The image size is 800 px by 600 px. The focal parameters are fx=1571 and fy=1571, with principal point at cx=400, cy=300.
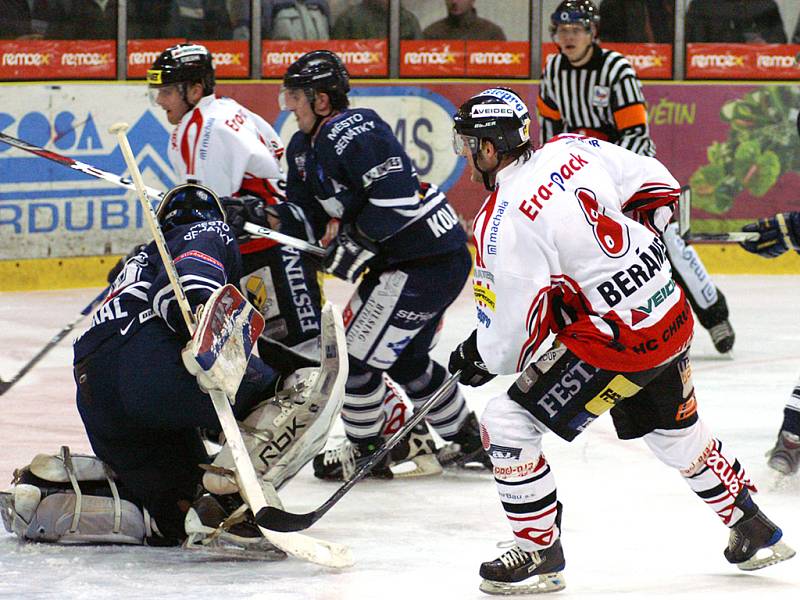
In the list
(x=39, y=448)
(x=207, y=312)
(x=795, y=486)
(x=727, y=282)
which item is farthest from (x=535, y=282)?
(x=727, y=282)

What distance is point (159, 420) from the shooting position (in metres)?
3.50

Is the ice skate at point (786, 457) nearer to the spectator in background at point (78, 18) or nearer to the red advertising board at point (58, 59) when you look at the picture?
the red advertising board at point (58, 59)

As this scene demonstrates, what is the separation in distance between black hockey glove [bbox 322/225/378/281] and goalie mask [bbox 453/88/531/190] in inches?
39.8

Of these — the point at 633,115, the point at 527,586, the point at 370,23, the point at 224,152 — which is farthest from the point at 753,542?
the point at 370,23

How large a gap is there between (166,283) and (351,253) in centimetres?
91

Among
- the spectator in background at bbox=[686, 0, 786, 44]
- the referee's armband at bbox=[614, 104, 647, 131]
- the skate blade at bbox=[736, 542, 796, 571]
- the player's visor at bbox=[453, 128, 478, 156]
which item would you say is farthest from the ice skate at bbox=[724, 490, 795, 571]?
the spectator in background at bbox=[686, 0, 786, 44]

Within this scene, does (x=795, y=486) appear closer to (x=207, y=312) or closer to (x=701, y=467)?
(x=701, y=467)

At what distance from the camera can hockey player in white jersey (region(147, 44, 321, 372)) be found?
4.65 m

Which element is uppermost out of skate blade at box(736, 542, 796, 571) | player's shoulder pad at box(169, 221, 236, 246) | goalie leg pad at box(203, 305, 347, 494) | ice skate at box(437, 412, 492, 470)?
player's shoulder pad at box(169, 221, 236, 246)

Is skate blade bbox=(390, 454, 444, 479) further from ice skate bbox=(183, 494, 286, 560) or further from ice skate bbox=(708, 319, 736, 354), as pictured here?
ice skate bbox=(708, 319, 736, 354)

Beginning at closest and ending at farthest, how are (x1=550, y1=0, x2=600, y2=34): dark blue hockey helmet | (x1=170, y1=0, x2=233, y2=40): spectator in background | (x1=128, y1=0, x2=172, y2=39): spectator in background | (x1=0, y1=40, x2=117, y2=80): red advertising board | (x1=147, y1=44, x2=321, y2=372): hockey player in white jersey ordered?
(x1=147, y1=44, x2=321, y2=372): hockey player in white jersey < (x1=550, y1=0, x2=600, y2=34): dark blue hockey helmet < (x1=0, y1=40, x2=117, y2=80): red advertising board < (x1=128, y1=0, x2=172, y2=39): spectator in background < (x1=170, y1=0, x2=233, y2=40): spectator in background

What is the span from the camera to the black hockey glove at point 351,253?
4312mm

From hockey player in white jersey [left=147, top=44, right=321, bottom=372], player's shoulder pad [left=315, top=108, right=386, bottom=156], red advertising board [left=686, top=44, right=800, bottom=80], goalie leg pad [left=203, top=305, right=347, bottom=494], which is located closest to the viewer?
goalie leg pad [left=203, top=305, right=347, bottom=494]

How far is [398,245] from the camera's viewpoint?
14.2ft
